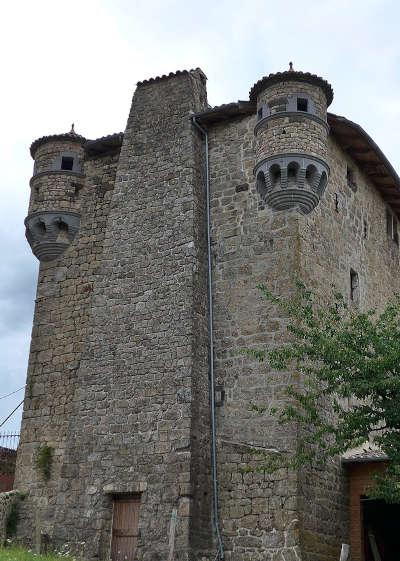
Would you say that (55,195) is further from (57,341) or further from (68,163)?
(57,341)

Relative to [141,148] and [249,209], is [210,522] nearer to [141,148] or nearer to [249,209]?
[249,209]

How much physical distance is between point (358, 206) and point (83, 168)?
22.3 feet

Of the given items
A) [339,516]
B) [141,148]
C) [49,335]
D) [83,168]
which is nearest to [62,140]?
[83,168]

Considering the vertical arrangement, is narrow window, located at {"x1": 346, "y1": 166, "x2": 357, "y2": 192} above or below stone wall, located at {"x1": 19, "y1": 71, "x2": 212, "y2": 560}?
above

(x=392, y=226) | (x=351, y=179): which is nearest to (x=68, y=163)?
(x=351, y=179)

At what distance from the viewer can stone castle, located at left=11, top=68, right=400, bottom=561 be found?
14.7 metres

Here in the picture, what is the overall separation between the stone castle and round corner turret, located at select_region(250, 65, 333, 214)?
33 mm

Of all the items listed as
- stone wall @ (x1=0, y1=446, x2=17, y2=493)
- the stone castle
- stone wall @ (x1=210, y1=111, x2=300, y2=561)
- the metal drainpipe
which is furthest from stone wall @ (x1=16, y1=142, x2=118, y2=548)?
stone wall @ (x1=210, y1=111, x2=300, y2=561)

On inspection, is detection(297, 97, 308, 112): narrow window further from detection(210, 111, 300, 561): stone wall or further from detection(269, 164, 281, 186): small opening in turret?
detection(269, 164, 281, 186): small opening in turret

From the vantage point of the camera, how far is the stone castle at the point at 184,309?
14.7 m

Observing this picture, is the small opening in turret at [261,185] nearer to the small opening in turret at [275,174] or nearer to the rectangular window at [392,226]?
the small opening in turret at [275,174]

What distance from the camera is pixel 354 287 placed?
60.0 feet

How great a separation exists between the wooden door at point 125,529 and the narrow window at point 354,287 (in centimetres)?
679

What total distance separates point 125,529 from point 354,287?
751cm
